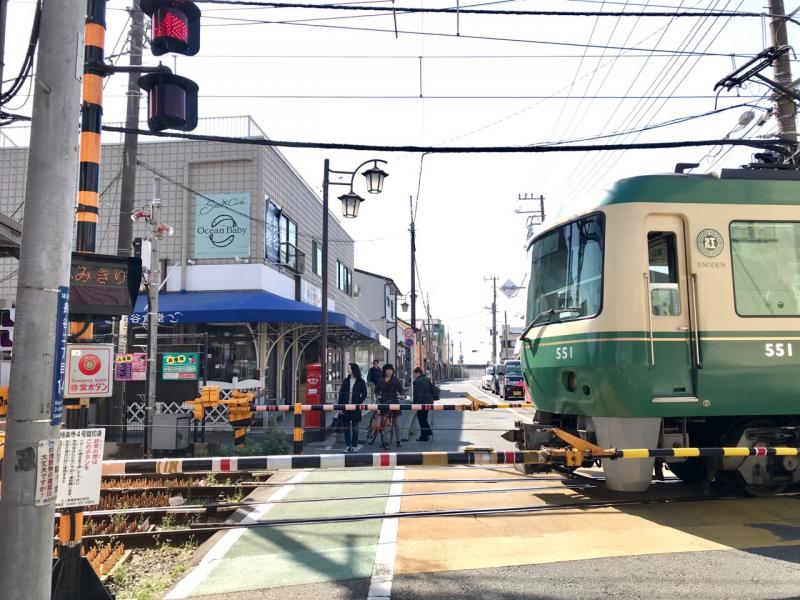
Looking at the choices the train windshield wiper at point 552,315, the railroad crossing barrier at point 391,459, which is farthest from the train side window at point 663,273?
the railroad crossing barrier at point 391,459

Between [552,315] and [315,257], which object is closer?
[552,315]

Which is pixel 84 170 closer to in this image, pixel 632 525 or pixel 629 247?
pixel 629 247

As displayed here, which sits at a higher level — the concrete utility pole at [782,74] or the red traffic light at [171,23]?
the concrete utility pole at [782,74]

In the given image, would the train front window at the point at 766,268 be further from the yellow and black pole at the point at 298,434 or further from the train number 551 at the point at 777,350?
the yellow and black pole at the point at 298,434

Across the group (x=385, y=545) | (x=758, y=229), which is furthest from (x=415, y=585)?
(x=758, y=229)

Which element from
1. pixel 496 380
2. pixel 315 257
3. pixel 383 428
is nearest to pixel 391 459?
pixel 383 428

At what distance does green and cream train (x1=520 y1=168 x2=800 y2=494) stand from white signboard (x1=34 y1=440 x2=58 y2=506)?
4788mm

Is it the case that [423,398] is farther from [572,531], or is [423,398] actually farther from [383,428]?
[572,531]

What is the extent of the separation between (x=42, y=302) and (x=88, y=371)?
1.35m

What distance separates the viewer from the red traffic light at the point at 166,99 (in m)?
5.02

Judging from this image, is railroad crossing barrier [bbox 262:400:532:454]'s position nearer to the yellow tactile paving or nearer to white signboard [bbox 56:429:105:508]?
the yellow tactile paving

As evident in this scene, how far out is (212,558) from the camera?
4.95 m

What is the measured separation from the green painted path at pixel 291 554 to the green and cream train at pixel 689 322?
2670 millimetres

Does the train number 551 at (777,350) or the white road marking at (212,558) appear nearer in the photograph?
the white road marking at (212,558)
